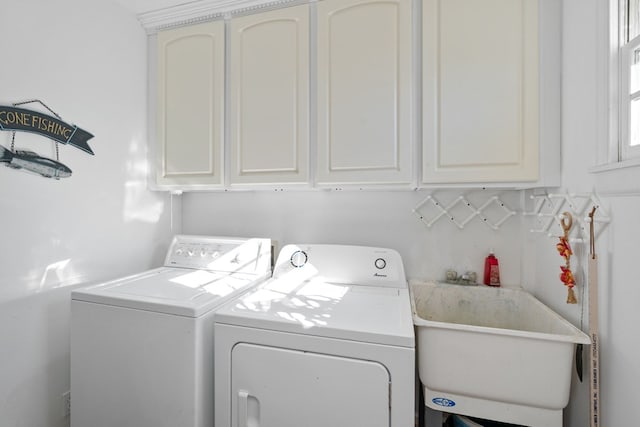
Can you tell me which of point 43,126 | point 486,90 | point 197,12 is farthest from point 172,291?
point 486,90

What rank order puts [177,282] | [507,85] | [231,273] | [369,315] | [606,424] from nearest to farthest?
1. [606,424]
2. [369,315]
3. [507,85]
4. [177,282]
5. [231,273]

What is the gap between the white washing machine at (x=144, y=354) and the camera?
46.7 inches

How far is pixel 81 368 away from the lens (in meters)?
1.35

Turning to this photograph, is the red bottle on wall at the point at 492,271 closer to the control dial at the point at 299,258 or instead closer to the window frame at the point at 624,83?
the window frame at the point at 624,83

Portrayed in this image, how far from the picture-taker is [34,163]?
1.38m

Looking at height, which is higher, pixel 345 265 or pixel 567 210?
pixel 567 210

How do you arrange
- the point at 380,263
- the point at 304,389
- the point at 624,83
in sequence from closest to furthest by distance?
the point at 624,83
the point at 304,389
the point at 380,263

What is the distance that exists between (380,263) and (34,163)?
1.73m

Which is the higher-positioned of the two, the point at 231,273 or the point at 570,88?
the point at 570,88

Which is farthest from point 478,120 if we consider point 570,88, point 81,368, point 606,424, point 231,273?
point 81,368

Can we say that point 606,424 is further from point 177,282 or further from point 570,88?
point 177,282

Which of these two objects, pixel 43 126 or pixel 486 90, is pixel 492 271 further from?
pixel 43 126

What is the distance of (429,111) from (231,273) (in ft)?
4.57

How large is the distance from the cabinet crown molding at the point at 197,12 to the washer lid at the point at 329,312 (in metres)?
1.54
